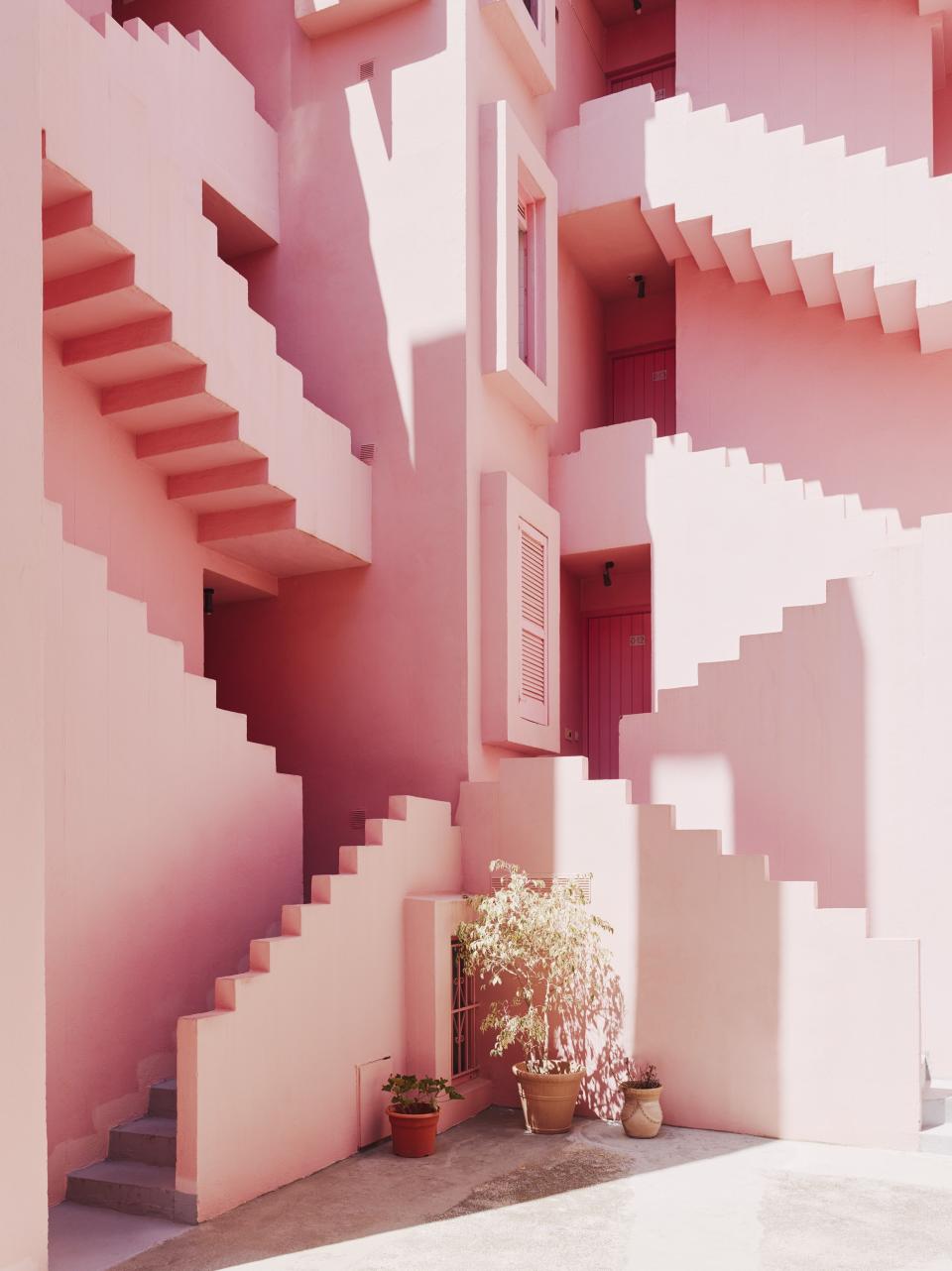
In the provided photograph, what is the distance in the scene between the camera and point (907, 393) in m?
12.3

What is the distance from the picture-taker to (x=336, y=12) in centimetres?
1136

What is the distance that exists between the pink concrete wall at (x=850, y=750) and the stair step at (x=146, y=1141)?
15.9 ft

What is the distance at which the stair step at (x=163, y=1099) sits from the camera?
7.65 meters

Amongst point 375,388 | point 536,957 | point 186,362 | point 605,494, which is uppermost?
point 375,388

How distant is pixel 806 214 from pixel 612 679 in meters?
4.91

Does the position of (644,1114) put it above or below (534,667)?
below

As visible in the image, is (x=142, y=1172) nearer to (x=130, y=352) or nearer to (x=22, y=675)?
(x=22, y=675)

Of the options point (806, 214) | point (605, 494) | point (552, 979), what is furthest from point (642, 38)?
point (552, 979)

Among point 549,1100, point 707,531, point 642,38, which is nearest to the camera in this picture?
point 549,1100

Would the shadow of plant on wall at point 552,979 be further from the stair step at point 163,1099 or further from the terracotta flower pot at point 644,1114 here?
the stair step at point 163,1099

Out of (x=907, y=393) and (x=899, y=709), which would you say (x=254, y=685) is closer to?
(x=899, y=709)

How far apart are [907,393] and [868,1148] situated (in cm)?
701

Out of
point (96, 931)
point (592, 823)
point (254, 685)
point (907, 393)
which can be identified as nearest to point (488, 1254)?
point (96, 931)

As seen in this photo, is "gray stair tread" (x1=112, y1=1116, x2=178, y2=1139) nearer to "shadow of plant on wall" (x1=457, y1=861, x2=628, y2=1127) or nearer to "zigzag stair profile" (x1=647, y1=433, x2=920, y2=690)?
"shadow of plant on wall" (x1=457, y1=861, x2=628, y2=1127)
